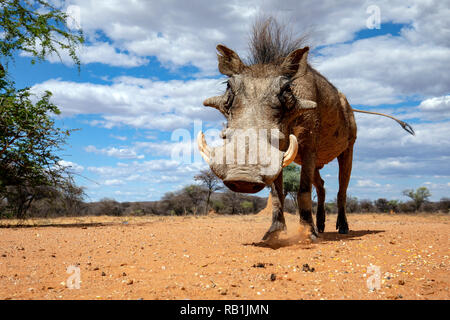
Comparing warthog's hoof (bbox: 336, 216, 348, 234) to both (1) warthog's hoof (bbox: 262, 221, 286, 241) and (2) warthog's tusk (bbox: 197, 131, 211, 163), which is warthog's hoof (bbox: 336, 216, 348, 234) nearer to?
(1) warthog's hoof (bbox: 262, 221, 286, 241)

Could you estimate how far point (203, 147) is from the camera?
156 inches

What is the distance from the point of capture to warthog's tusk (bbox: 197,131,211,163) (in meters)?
3.89

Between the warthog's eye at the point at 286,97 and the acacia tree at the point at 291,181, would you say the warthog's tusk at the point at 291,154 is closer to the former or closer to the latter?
the warthog's eye at the point at 286,97

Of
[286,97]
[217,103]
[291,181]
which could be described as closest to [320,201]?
[286,97]

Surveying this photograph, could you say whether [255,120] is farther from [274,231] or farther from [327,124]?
[327,124]

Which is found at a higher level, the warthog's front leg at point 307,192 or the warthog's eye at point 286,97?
the warthog's eye at point 286,97

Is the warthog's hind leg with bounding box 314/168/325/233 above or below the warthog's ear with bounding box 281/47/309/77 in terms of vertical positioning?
below

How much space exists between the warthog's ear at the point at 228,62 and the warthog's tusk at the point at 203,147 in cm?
119

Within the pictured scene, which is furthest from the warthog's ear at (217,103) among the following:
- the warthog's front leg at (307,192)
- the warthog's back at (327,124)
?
the warthog's front leg at (307,192)

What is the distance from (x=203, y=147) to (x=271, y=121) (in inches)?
33.6

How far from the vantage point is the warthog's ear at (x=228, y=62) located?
4758mm

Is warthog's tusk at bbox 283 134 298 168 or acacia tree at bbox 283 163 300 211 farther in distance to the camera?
acacia tree at bbox 283 163 300 211

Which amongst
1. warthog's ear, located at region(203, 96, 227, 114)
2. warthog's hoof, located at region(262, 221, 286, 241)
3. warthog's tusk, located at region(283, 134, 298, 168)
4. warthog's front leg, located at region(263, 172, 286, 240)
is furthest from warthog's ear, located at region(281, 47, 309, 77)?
warthog's hoof, located at region(262, 221, 286, 241)
